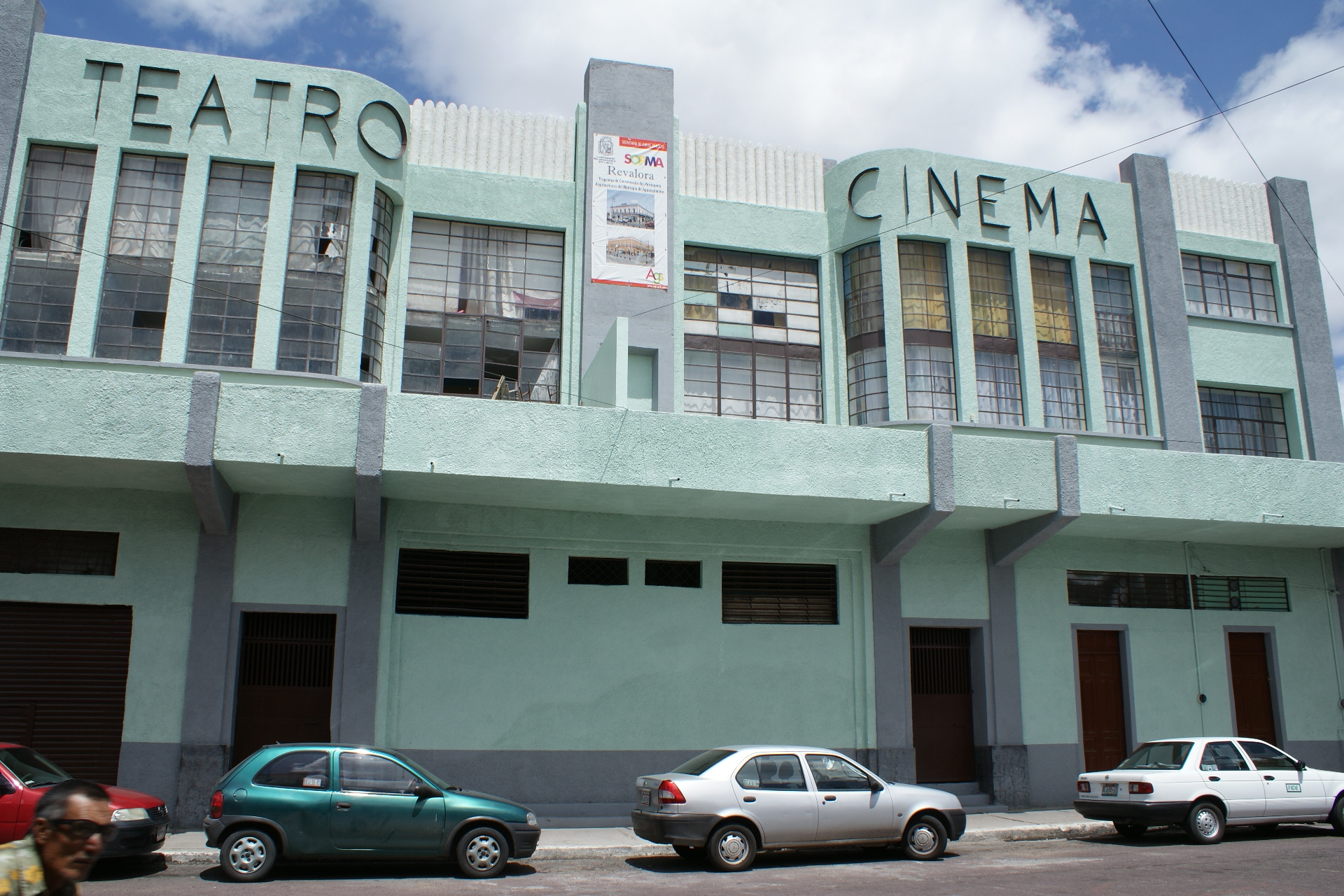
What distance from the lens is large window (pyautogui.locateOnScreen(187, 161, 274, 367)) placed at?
587 inches

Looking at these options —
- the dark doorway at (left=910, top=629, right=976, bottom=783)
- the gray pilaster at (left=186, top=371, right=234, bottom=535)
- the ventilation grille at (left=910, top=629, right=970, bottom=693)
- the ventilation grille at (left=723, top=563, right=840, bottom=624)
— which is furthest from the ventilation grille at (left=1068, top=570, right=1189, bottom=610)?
the gray pilaster at (left=186, top=371, right=234, bottom=535)

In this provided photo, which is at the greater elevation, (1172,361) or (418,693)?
(1172,361)

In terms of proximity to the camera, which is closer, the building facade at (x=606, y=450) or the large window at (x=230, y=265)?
the building facade at (x=606, y=450)

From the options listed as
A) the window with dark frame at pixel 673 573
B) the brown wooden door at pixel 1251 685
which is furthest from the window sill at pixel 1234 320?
the window with dark frame at pixel 673 573

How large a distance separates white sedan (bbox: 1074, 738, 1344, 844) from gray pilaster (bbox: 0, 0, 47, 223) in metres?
17.7

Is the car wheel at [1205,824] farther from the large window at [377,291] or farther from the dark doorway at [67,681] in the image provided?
the dark doorway at [67,681]

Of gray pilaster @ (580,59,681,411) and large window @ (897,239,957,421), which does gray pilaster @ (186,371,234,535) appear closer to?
gray pilaster @ (580,59,681,411)

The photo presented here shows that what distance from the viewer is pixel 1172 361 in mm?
18594

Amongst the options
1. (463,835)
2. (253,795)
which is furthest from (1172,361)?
(253,795)

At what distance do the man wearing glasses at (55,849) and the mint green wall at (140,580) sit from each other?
1117cm

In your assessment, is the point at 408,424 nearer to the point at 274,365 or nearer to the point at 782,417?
the point at 274,365

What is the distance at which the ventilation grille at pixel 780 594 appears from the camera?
15938 mm

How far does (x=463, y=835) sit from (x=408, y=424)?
17.5ft

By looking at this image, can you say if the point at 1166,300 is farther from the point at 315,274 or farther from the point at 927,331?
the point at 315,274
